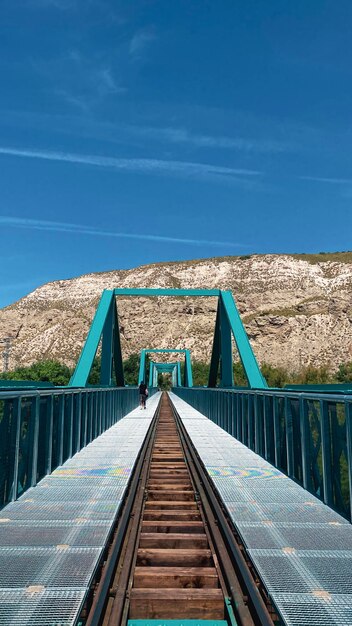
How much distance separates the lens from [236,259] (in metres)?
128

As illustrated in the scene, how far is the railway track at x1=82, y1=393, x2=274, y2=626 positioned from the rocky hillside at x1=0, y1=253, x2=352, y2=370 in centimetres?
7206

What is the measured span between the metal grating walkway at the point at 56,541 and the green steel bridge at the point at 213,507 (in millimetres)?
12

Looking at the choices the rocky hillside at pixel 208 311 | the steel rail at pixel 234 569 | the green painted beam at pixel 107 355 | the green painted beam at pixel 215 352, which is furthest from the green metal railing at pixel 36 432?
the rocky hillside at pixel 208 311

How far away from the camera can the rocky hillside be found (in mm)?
85188

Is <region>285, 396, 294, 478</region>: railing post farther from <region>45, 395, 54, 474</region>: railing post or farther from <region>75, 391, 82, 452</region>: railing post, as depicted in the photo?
<region>75, 391, 82, 452</region>: railing post

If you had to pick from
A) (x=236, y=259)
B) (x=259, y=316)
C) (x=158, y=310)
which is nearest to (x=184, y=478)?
(x=259, y=316)

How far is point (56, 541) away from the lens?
426 cm

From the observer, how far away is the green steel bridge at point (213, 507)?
3189 millimetres

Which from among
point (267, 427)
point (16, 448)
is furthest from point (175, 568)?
point (267, 427)

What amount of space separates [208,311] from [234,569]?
100274mm

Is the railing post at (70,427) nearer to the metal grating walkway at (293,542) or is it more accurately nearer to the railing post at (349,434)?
the metal grating walkway at (293,542)

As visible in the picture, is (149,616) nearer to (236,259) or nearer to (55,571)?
(55,571)

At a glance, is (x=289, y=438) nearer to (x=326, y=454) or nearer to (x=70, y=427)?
(x=326, y=454)

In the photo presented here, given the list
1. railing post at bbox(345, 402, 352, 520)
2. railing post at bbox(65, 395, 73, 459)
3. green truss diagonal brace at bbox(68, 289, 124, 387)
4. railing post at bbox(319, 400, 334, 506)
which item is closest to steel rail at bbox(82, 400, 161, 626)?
railing post at bbox(65, 395, 73, 459)
